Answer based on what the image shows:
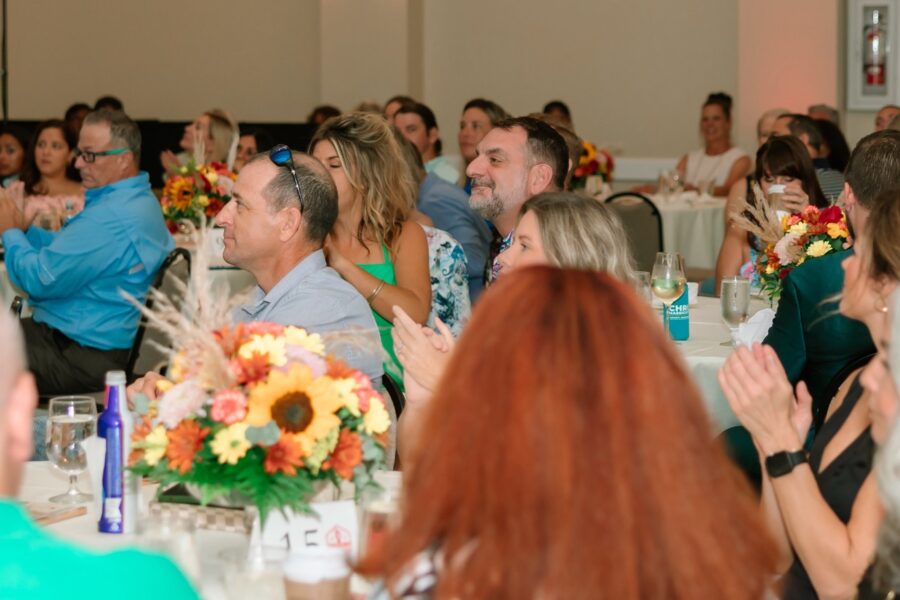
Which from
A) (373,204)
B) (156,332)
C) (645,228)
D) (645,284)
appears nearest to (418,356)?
(645,284)

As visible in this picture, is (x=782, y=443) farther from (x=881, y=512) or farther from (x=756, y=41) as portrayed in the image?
(x=756, y=41)

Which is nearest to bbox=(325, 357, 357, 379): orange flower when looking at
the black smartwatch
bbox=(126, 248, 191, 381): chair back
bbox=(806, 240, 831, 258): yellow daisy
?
the black smartwatch

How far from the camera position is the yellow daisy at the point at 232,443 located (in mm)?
1945

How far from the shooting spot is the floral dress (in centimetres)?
450

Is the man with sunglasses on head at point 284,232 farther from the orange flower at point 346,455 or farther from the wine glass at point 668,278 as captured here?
the orange flower at point 346,455

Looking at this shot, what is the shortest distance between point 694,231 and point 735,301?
4.81m

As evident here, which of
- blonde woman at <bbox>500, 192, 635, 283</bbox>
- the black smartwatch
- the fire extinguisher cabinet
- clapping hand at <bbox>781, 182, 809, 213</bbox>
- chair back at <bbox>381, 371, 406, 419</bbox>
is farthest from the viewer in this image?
the fire extinguisher cabinet

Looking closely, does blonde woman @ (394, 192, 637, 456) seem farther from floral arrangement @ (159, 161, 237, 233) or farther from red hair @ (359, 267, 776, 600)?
floral arrangement @ (159, 161, 237, 233)

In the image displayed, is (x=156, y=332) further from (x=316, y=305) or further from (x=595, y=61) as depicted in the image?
(x=595, y=61)

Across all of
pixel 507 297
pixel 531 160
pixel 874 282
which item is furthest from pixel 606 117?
pixel 507 297

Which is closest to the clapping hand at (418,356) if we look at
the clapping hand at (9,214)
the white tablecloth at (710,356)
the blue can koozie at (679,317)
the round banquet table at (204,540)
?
the round banquet table at (204,540)

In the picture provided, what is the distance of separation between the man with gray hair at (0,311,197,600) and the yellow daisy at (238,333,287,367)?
0.70m

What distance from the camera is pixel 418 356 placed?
2.69m

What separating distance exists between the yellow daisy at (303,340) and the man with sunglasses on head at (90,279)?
2.81 m
